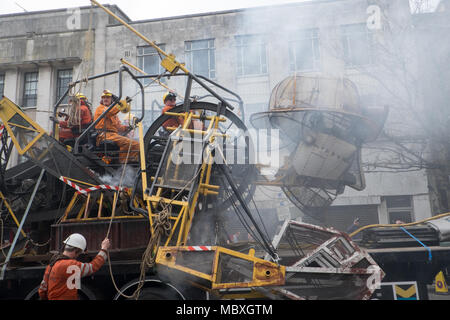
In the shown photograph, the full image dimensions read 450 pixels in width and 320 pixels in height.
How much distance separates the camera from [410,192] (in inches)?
509

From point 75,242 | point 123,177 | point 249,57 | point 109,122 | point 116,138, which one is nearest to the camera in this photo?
point 75,242

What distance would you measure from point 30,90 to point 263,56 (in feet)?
35.6

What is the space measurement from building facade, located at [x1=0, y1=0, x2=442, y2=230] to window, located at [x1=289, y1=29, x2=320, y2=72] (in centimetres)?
4

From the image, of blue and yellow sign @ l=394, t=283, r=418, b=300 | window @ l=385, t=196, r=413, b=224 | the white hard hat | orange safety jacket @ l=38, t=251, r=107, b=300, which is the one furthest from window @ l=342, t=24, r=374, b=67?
orange safety jacket @ l=38, t=251, r=107, b=300

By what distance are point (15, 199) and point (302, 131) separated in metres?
4.27

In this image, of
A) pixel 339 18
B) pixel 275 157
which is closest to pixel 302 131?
pixel 275 157

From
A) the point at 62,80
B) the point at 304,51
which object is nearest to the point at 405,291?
the point at 304,51

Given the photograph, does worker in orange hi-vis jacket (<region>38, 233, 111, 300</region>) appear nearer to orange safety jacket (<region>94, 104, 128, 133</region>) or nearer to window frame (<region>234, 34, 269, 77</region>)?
orange safety jacket (<region>94, 104, 128, 133</region>)

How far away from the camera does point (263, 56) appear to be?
44.2 ft

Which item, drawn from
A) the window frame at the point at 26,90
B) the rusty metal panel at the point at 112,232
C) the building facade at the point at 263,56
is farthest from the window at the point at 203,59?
the rusty metal panel at the point at 112,232

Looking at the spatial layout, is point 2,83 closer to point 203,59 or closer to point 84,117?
point 203,59

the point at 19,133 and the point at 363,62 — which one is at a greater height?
the point at 363,62
